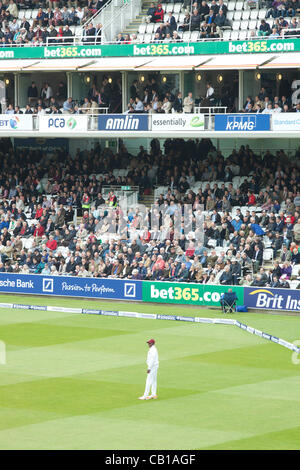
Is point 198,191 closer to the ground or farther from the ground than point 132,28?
closer to the ground

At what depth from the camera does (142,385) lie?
23.6m

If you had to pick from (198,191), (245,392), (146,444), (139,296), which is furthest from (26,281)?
(146,444)

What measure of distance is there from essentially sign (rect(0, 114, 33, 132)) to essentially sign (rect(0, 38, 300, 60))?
11.5 ft

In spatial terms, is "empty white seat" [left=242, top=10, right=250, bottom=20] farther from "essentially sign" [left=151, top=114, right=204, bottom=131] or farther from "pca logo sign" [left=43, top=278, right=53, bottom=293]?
"pca logo sign" [left=43, top=278, right=53, bottom=293]

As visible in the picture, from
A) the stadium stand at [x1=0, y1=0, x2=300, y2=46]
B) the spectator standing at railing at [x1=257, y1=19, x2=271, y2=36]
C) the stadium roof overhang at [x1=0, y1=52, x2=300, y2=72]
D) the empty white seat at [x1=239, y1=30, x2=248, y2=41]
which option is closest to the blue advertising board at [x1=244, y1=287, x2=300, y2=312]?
the stadium roof overhang at [x1=0, y1=52, x2=300, y2=72]

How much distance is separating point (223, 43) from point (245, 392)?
79.1 feet

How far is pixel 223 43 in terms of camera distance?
4322 cm

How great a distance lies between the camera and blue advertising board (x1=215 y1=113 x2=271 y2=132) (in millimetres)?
40250

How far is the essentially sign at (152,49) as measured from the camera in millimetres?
41625

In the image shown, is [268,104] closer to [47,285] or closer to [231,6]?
[231,6]

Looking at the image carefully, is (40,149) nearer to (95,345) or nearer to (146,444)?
(95,345)

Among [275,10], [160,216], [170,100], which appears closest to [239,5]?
[275,10]

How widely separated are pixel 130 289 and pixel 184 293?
2.56 m

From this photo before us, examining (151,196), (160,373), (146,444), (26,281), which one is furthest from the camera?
(151,196)
